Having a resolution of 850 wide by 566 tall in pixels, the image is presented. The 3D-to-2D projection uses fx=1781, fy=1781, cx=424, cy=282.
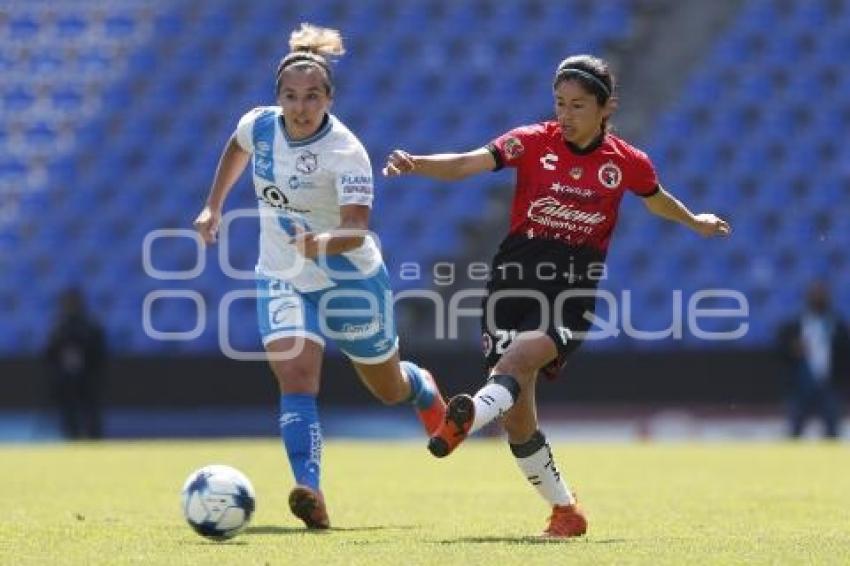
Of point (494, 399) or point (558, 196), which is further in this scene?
point (558, 196)

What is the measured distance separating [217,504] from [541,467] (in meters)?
1.48

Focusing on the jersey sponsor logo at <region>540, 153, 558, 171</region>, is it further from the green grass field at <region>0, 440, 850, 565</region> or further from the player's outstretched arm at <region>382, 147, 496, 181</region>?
the green grass field at <region>0, 440, 850, 565</region>

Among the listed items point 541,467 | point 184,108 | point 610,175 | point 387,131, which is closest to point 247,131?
point 610,175

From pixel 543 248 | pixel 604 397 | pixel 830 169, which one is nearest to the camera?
pixel 543 248

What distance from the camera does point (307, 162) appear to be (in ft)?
26.7

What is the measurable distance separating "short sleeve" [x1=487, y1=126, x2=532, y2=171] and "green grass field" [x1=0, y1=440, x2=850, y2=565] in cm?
161

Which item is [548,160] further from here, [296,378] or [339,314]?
[296,378]

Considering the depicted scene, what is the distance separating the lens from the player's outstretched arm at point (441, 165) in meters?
7.14

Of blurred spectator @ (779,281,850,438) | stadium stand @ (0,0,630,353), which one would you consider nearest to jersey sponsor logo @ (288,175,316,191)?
blurred spectator @ (779,281,850,438)

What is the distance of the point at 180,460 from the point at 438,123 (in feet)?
27.2

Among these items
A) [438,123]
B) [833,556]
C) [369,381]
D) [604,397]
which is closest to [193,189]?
[438,123]

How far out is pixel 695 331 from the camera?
770 inches

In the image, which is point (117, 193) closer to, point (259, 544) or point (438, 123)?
point (438, 123)

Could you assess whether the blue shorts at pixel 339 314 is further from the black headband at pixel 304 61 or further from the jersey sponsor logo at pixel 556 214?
the jersey sponsor logo at pixel 556 214
